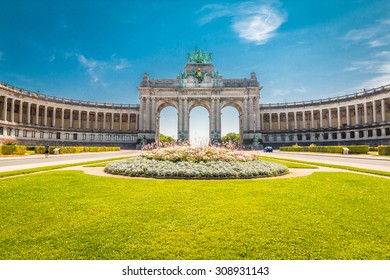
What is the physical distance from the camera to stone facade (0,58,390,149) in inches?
3322

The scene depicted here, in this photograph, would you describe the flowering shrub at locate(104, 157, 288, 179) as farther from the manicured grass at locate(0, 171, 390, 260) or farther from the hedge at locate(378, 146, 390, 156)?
the hedge at locate(378, 146, 390, 156)

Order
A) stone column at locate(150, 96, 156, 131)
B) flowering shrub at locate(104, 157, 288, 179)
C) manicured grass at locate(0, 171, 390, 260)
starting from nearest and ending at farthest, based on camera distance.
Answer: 1. manicured grass at locate(0, 171, 390, 260)
2. flowering shrub at locate(104, 157, 288, 179)
3. stone column at locate(150, 96, 156, 131)

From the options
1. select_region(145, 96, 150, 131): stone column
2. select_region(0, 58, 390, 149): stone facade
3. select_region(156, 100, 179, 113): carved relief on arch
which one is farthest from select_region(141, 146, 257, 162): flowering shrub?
select_region(156, 100, 179, 113): carved relief on arch

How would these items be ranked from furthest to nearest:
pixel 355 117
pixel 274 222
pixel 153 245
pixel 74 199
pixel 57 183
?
pixel 355 117 → pixel 57 183 → pixel 74 199 → pixel 274 222 → pixel 153 245

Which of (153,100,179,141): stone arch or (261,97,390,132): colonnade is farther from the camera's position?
(153,100,179,141): stone arch

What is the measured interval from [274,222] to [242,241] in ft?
4.93

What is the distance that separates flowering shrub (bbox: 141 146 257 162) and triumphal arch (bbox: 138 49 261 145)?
7190 centimetres

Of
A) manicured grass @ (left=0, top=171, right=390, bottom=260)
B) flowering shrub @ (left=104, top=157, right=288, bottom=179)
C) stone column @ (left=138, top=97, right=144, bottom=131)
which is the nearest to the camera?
manicured grass @ (left=0, top=171, right=390, bottom=260)

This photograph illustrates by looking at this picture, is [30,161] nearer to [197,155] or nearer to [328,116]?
[197,155]

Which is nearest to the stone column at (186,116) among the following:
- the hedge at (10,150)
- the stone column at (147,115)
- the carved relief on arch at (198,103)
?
the carved relief on arch at (198,103)

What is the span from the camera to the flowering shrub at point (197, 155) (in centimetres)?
1901
